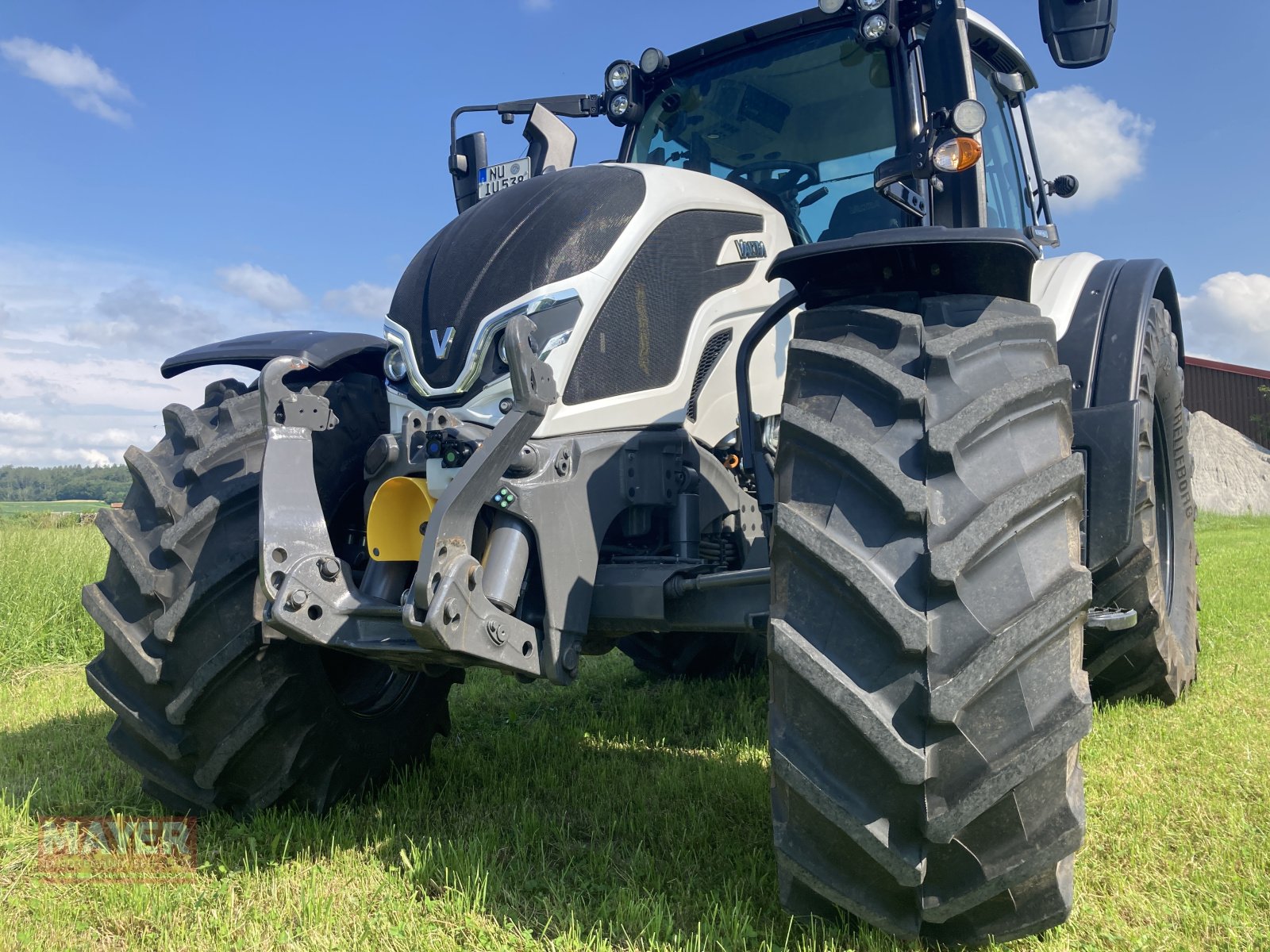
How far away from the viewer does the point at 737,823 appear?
9.57 ft

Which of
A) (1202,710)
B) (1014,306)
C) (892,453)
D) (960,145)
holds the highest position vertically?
(960,145)

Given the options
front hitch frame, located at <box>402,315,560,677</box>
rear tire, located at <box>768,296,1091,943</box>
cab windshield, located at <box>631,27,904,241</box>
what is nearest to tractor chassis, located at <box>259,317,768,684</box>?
front hitch frame, located at <box>402,315,560,677</box>

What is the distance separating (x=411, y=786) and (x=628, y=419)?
1.49 m

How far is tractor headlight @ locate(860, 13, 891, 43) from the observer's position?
3271 mm

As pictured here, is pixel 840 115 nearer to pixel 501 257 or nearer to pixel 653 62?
pixel 653 62

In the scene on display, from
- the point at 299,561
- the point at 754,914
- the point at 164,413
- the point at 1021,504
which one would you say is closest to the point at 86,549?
the point at 164,413

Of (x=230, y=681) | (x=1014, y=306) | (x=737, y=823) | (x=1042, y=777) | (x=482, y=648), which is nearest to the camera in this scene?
(x=1042, y=777)

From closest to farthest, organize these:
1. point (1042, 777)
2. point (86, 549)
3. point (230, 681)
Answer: point (1042, 777) < point (230, 681) < point (86, 549)

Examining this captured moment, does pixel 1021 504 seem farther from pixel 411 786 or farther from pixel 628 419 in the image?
pixel 411 786

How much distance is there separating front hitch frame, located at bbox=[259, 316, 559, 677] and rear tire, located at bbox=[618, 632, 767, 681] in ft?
8.10

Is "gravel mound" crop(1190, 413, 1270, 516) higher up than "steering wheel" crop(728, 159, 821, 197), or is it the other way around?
"steering wheel" crop(728, 159, 821, 197)

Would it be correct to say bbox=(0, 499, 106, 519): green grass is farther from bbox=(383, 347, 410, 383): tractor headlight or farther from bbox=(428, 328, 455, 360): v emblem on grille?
bbox=(428, 328, 455, 360): v emblem on grille

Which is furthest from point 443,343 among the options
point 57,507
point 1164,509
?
point 57,507

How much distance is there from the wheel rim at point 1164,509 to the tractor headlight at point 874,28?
201 centimetres
